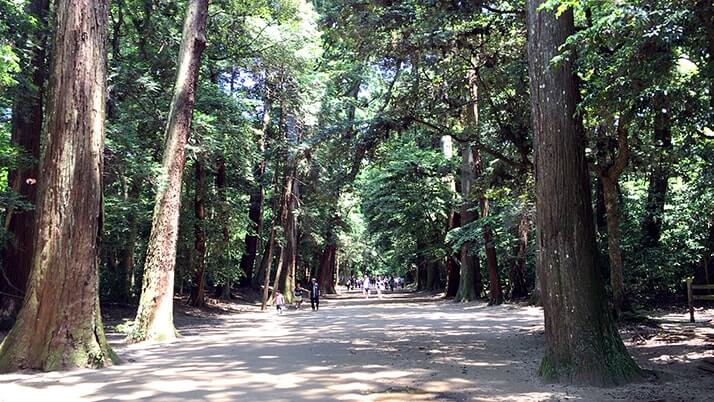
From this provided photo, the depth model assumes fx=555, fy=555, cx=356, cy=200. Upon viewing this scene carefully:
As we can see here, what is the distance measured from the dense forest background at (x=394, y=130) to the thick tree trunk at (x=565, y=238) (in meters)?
0.28

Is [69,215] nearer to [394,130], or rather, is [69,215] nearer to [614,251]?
[394,130]

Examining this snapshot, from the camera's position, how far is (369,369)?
8609 mm

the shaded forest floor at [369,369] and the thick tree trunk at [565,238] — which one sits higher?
the thick tree trunk at [565,238]

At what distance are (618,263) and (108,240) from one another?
16.6 meters

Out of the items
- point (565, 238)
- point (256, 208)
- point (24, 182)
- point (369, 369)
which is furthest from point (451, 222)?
point (565, 238)

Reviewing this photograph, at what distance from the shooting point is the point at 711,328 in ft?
40.7

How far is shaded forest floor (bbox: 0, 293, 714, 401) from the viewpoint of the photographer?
22.6 ft

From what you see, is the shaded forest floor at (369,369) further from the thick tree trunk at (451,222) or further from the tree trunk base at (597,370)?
the thick tree trunk at (451,222)

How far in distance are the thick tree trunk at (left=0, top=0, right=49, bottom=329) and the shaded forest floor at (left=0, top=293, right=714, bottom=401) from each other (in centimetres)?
291

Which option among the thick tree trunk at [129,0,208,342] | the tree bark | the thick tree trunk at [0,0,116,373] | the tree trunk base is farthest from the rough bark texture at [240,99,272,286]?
the tree trunk base

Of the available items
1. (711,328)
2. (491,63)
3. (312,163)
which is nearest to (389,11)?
(491,63)

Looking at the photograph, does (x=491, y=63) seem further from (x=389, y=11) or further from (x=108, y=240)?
(x=108, y=240)

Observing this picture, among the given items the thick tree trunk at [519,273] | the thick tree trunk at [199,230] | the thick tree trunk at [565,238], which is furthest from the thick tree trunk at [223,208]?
the thick tree trunk at [565,238]

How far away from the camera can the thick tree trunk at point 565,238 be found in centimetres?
744
